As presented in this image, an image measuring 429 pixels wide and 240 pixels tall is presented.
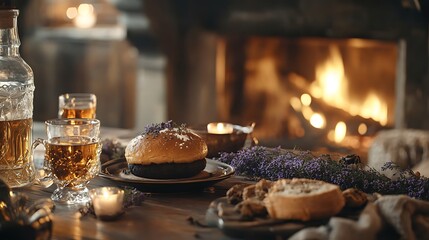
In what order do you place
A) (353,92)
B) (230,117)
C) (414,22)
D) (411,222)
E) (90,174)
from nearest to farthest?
(411,222) < (90,174) < (414,22) < (353,92) < (230,117)

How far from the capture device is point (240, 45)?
4602 mm

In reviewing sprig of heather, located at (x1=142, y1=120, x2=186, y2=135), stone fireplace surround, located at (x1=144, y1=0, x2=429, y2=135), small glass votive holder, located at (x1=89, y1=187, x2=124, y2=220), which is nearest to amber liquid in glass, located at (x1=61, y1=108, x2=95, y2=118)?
sprig of heather, located at (x1=142, y1=120, x2=186, y2=135)

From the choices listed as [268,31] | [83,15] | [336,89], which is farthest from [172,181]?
[83,15]

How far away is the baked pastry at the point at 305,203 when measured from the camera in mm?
1519

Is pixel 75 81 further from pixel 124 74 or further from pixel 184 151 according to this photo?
pixel 184 151

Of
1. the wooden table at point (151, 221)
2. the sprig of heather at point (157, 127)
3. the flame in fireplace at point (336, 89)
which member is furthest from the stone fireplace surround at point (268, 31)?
the wooden table at point (151, 221)

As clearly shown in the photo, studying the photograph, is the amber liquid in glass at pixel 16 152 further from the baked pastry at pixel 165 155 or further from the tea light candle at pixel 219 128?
the tea light candle at pixel 219 128

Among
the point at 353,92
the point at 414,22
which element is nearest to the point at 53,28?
the point at 353,92

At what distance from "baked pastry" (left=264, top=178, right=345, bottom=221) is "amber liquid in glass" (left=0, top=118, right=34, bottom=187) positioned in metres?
0.69

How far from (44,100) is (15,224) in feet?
14.2

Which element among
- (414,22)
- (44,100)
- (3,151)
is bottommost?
(44,100)

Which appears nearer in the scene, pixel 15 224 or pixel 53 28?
pixel 15 224

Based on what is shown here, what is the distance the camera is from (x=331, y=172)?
1.86 m

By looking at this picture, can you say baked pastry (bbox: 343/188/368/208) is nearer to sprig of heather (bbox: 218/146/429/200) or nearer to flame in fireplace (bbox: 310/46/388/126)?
sprig of heather (bbox: 218/146/429/200)
